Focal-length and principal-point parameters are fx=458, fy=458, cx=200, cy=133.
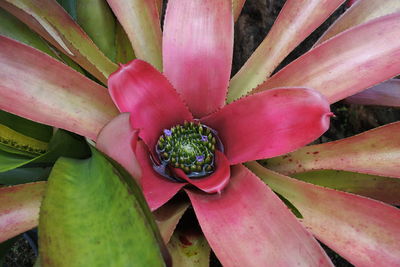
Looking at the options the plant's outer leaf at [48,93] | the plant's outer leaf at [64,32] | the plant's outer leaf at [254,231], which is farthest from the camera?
the plant's outer leaf at [64,32]

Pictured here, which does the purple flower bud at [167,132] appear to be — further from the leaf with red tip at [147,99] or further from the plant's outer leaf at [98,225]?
the plant's outer leaf at [98,225]

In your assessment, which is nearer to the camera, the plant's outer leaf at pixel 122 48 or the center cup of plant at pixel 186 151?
the center cup of plant at pixel 186 151

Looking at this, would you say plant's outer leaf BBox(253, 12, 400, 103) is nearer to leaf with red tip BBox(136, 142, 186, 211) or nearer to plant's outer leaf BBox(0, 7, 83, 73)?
leaf with red tip BBox(136, 142, 186, 211)

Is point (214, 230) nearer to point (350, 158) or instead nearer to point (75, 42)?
point (350, 158)

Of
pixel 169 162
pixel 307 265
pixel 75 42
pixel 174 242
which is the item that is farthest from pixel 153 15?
pixel 307 265

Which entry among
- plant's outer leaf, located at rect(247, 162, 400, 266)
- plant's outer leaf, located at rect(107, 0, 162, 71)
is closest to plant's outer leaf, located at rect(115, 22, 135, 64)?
plant's outer leaf, located at rect(107, 0, 162, 71)

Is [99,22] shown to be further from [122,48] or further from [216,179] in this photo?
[216,179]

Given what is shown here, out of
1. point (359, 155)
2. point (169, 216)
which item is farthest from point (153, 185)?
point (359, 155)

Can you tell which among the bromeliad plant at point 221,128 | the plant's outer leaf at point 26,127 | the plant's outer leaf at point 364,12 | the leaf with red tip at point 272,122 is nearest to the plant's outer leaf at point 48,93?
the bromeliad plant at point 221,128
